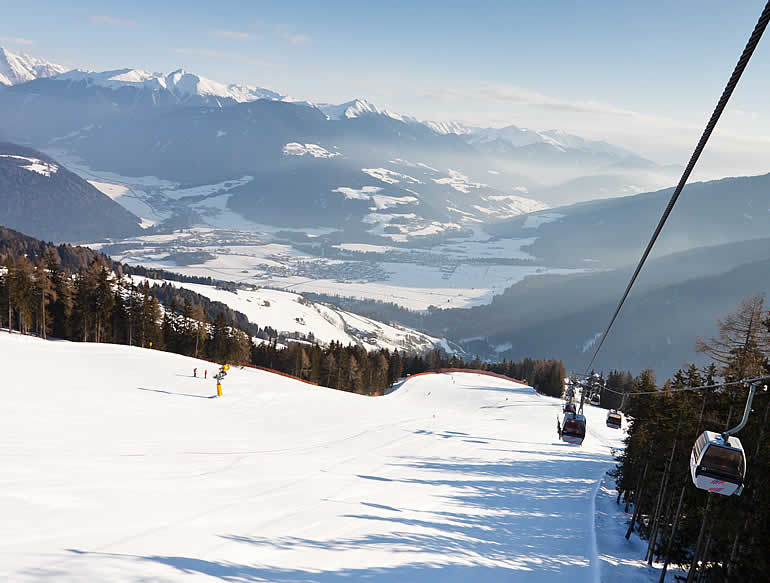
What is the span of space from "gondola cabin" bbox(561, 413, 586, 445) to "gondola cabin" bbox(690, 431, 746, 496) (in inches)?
715

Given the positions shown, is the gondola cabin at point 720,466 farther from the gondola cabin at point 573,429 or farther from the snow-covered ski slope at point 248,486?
the gondola cabin at point 573,429

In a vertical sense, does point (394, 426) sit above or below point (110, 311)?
below

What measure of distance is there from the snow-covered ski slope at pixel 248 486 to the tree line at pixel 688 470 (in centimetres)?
315

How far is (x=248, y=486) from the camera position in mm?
18375

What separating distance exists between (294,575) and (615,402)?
99.6 m

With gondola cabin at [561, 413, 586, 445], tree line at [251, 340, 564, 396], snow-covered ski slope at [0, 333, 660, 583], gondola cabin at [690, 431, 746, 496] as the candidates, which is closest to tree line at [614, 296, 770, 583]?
snow-covered ski slope at [0, 333, 660, 583]

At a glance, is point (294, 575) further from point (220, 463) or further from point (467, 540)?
point (220, 463)

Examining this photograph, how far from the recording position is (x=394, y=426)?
128ft

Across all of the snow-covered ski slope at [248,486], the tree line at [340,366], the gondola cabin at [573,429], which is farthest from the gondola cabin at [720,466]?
the tree line at [340,366]

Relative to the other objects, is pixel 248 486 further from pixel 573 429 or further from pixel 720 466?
pixel 573 429

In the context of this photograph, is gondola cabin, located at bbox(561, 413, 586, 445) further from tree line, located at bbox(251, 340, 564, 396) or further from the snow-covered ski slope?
tree line, located at bbox(251, 340, 564, 396)

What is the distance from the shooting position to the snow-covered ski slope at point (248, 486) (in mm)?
11547

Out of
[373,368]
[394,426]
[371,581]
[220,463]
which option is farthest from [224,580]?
[373,368]

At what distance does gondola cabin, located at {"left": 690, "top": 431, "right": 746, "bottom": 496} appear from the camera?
33.9ft
